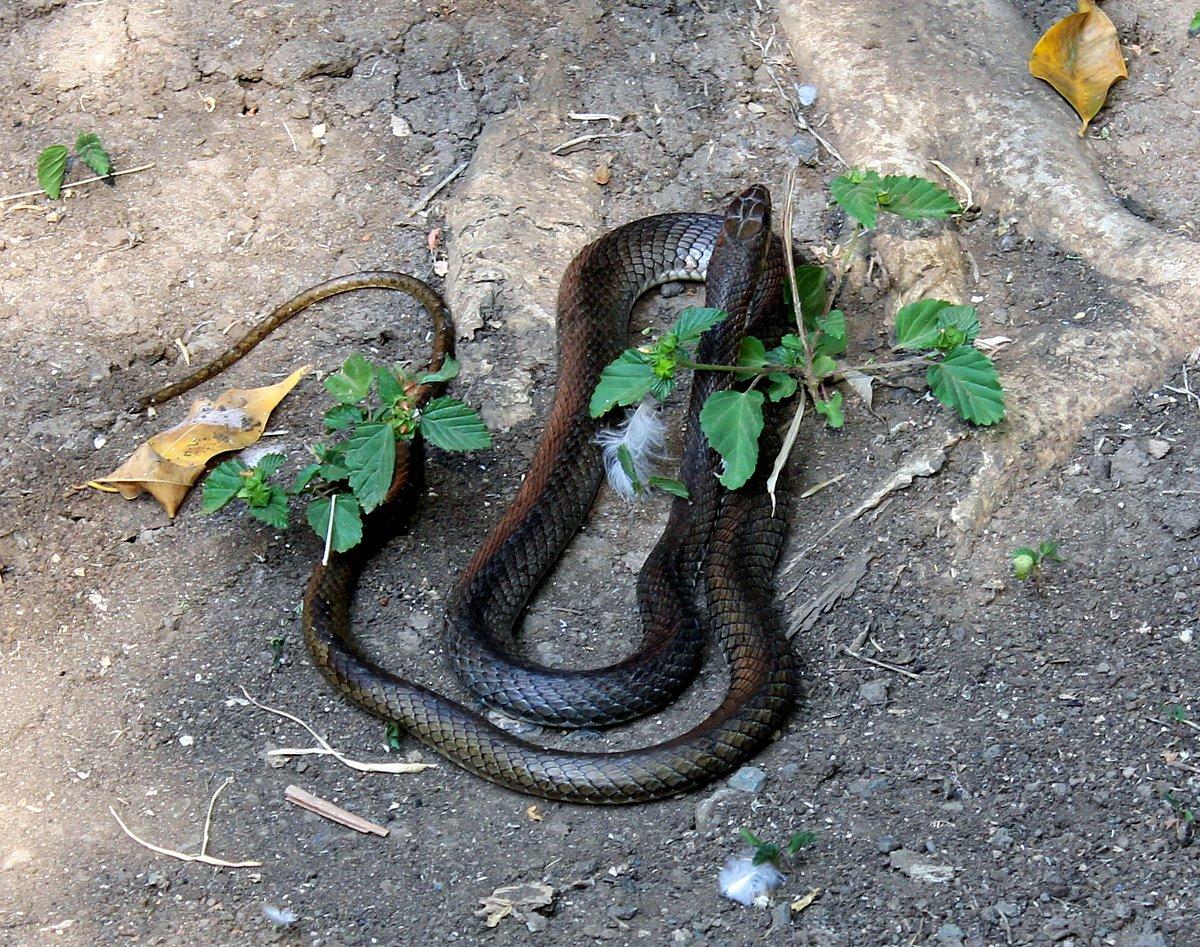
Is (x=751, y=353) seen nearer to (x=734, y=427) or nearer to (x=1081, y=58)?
(x=734, y=427)

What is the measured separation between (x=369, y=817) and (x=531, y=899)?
724mm

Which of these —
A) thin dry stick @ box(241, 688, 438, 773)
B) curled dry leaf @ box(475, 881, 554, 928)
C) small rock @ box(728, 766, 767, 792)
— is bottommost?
thin dry stick @ box(241, 688, 438, 773)

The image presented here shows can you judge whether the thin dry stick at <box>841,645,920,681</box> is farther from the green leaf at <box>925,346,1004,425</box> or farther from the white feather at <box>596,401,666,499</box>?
the white feather at <box>596,401,666,499</box>

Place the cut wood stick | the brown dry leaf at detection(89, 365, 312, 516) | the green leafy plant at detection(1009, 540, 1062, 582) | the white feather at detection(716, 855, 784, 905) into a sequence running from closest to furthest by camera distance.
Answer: the white feather at detection(716, 855, 784, 905) → the cut wood stick → the green leafy plant at detection(1009, 540, 1062, 582) → the brown dry leaf at detection(89, 365, 312, 516)

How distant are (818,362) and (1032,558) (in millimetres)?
1204

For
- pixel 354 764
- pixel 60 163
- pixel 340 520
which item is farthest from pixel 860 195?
pixel 60 163

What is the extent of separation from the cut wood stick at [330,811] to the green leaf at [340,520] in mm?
978

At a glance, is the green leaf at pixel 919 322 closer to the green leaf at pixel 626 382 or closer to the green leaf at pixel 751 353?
the green leaf at pixel 751 353

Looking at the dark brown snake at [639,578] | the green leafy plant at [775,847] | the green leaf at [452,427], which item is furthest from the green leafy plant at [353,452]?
the green leafy plant at [775,847]

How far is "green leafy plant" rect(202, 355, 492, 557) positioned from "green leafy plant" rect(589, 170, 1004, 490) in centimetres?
64

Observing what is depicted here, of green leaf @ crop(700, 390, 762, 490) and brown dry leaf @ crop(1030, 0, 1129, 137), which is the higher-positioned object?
brown dry leaf @ crop(1030, 0, 1129, 137)

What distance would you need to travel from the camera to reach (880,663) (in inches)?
174

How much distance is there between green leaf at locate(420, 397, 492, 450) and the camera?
4.84m

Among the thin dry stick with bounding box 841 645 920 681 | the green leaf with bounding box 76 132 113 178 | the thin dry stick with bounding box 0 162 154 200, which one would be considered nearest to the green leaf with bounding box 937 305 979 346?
the thin dry stick with bounding box 841 645 920 681
